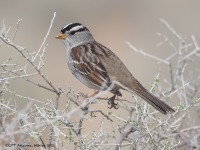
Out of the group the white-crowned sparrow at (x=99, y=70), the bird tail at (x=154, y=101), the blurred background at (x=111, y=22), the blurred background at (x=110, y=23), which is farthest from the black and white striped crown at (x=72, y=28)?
the blurred background at (x=111, y=22)

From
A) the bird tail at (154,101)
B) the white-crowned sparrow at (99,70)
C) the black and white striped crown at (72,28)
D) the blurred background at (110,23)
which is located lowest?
the bird tail at (154,101)

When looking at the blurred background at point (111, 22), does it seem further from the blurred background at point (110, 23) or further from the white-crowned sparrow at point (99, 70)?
the white-crowned sparrow at point (99, 70)

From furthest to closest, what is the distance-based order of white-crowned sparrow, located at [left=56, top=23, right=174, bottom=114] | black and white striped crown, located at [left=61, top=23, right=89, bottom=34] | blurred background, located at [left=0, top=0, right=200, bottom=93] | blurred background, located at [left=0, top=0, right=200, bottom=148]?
blurred background, located at [left=0, top=0, right=200, bottom=93] → blurred background, located at [left=0, top=0, right=200, bottom=148] → black and white striped crown, located at [left=61, top=23, right=89, bottom=34] → white-crowned sparrow, located at [left=56, top=23, right=174, bottom=114]

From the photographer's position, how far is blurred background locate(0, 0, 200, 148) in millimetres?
14867

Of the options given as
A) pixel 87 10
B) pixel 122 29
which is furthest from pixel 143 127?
pixel 87 10

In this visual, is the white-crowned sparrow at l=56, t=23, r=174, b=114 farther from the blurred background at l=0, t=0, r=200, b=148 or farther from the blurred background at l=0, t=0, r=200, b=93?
the blurred background at l=0, t=0, r=200, b=93

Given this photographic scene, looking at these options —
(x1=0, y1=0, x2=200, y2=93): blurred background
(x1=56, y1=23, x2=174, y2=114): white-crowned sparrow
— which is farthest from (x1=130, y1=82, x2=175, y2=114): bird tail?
(x1=0, y1=0, x2=200, y2=93): blurred background

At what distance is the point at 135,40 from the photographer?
16.4 metres

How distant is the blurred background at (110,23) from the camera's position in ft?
48.8

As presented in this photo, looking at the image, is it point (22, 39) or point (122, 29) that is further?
point (122, 29)

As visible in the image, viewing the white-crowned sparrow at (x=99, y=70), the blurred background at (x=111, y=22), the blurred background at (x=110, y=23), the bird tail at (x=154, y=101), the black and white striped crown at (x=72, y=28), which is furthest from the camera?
the blurred background at (x=111, y=22)

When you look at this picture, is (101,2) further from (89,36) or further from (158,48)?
(89,36)

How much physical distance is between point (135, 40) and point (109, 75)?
9.53 m

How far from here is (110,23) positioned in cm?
1830
